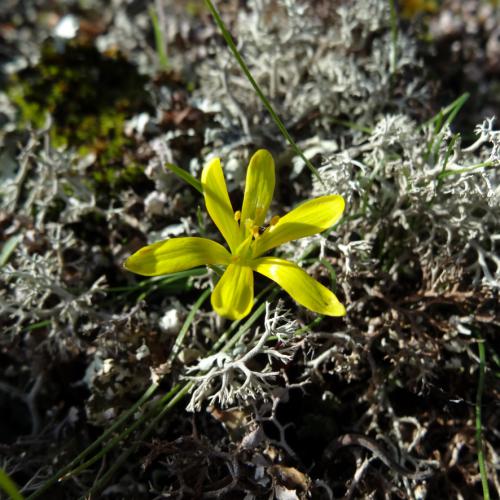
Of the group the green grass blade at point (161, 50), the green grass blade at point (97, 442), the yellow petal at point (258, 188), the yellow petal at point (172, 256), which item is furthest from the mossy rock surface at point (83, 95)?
the green grass blade at point (97, 442)

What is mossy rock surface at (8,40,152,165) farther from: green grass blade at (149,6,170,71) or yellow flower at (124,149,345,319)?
yellow flower at (124,149,345,319)

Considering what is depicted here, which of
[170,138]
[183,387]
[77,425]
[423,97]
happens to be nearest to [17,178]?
[170,138]

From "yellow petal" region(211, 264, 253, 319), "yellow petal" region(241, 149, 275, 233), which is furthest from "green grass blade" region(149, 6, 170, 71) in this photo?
"yellow petal" region(211, 264, 253, 319)

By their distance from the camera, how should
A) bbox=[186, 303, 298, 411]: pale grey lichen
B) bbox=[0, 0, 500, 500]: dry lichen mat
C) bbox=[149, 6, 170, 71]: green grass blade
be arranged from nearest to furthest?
bbox=[186, 303, 298, 411]: pale grey lichen, bbox=[0, 0, 500, 500]: dry lichen mat, bbox=[149, 6, 170, 71]: green grass blade

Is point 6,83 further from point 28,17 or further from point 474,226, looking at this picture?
point 474,226

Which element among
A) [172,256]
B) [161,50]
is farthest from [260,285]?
[161,50]

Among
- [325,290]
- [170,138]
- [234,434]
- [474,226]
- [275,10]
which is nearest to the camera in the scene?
[325,290]

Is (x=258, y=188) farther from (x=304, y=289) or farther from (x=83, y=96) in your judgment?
(x=83, y=96)
